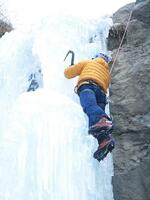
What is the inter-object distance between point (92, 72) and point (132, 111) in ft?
1.90

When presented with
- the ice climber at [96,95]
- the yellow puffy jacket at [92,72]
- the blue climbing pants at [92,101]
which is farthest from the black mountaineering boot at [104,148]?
the yellow puffy jacket at [92,72]

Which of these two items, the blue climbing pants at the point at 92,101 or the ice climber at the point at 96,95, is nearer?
the ice climber at the point at 96,95

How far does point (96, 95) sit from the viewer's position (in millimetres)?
4492

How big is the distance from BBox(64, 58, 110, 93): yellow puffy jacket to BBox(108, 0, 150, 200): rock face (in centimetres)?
31

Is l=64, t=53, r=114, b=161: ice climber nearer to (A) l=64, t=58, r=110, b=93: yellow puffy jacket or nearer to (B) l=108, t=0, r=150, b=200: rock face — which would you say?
(A) l=64, t=58, r=110, b=93: yellow puffy jacket

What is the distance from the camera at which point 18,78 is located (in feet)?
18.7

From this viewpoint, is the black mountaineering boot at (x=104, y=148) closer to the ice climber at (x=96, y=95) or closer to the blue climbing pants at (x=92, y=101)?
the ice climber at (x=96, y=95)

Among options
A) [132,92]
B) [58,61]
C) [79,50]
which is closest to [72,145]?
[132,92]

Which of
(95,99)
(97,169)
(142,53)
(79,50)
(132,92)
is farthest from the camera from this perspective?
(79,50)

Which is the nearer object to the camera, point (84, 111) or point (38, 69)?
point (84, 111)

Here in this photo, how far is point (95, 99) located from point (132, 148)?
0.59 m

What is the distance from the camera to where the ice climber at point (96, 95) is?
3.95 m

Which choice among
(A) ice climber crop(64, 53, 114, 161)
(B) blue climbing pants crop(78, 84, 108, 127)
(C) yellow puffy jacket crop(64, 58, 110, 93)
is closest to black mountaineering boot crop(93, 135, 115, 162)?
(A) ice climber crop(64, 53, 114, 161)

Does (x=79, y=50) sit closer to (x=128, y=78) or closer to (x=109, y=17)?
(x=128, y=78)
